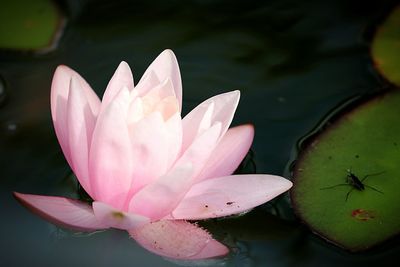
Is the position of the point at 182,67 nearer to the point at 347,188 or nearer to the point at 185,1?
the point at 185,1

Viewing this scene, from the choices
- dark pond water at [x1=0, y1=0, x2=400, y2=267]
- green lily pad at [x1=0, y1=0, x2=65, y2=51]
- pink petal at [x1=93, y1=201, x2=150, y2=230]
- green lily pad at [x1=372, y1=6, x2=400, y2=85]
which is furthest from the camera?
green lily pad at [x1=0, y1=0, x2=65, y2=51]

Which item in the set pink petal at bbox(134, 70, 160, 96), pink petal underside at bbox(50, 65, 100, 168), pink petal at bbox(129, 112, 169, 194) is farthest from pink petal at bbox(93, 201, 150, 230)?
pink petal at bbox(134, 70, 160, 96)

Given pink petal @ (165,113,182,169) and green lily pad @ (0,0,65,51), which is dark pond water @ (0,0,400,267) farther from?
pink petal @ (165,113,182,169)

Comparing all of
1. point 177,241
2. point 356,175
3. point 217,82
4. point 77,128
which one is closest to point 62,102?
point 77,128

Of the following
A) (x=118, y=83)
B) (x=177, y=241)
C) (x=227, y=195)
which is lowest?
(x=177, y=241)

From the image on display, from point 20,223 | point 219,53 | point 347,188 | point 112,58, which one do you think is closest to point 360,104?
point 347,188

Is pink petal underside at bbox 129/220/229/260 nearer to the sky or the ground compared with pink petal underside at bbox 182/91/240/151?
nearer to the ground

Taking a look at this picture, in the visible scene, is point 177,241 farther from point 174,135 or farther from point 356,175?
point 356,175

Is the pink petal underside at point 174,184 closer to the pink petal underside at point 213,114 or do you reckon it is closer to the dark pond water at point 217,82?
the pink petal underside at point 213,114
